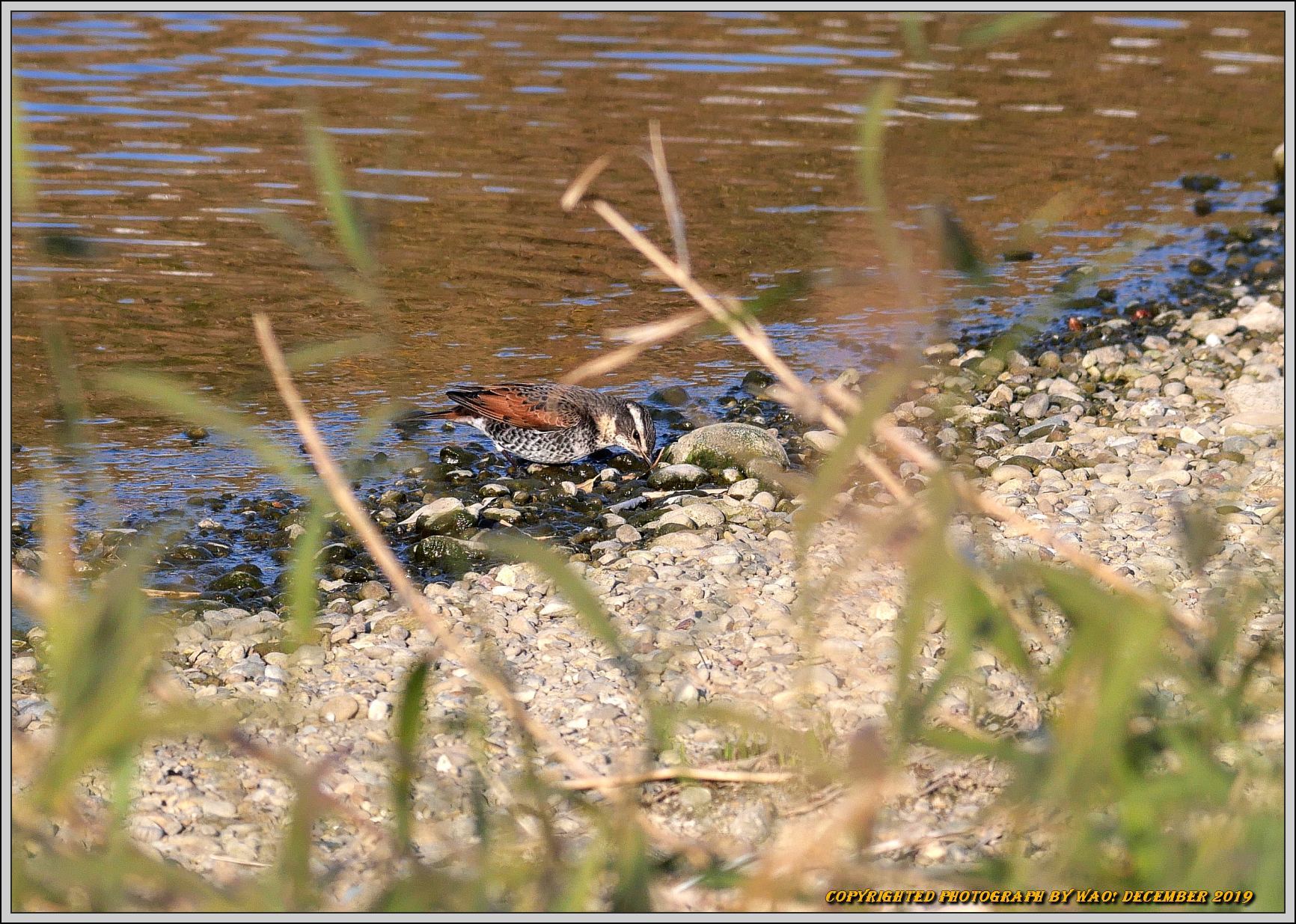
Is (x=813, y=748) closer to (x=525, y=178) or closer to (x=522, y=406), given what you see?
(x=522, y=406)

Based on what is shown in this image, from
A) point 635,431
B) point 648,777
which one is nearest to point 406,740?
point 648,777

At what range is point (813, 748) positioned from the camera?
10.8 ft

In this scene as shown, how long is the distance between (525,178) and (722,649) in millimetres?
9574

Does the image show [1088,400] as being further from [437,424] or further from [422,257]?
[422,257]

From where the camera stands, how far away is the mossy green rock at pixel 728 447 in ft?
27.1

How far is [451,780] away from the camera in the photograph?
481 centimetres

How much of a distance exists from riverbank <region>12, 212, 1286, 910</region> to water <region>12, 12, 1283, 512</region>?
1291 mm

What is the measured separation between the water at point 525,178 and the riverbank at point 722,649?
129cm

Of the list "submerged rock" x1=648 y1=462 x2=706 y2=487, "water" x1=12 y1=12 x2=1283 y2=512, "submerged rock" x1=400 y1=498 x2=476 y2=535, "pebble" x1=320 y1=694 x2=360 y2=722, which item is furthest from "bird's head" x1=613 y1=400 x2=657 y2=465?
"pebble" x1=320 y1=694 x2=360 y2=722

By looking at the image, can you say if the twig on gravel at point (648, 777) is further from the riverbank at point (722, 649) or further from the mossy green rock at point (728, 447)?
the mossy green rock at point (728, 447)

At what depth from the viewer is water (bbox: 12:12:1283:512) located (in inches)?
384

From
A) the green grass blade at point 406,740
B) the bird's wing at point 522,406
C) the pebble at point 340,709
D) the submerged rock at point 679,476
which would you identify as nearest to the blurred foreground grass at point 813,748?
the green grass blade at point 406,740

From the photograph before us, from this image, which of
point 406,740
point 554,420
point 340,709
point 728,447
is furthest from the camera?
point 728,447

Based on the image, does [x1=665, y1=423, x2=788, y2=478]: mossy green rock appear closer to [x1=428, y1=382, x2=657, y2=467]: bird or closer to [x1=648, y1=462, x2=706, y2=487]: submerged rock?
[x1=648, y1=462, x2=706, y2=487]: submerged rock
